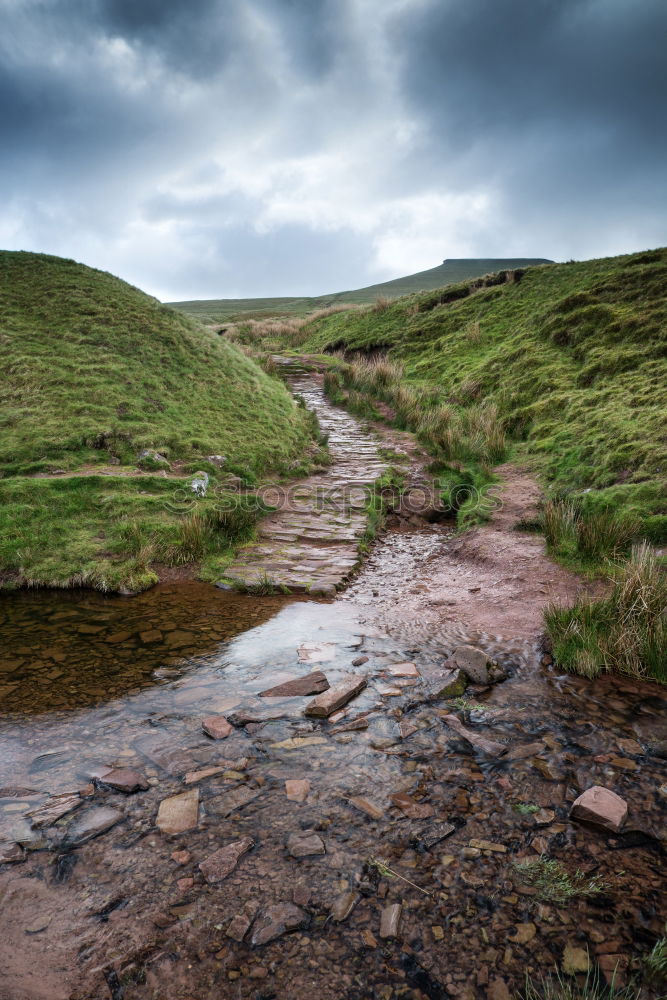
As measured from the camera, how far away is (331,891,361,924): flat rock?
2143mm

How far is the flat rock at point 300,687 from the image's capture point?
3943mm

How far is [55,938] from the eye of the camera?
6.75 ft

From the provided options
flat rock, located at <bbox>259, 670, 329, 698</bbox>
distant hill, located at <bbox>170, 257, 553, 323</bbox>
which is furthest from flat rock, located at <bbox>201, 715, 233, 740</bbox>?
distant hill, located at <bbox>170, 257, 553, 323</bbox>

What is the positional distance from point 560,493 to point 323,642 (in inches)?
185

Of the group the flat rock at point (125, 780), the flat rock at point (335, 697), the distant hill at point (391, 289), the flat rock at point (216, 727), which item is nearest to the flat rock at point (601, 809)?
the flat rock at point (335, 697)

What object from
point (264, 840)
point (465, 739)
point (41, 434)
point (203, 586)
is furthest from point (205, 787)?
point (41, 434)

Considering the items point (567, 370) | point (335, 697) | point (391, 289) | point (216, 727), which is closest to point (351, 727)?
point (335, 697)

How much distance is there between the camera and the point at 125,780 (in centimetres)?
297

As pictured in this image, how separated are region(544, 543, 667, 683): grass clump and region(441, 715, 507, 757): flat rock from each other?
1183 millimetres

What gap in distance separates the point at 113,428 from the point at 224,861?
8.39 meters

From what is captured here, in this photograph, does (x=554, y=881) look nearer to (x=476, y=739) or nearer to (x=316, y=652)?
(x=476, y=739)

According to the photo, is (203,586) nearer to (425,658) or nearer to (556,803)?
(425,658)

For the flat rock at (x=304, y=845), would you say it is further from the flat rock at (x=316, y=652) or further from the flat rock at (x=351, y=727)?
the flat rock at (x=316, y=652)

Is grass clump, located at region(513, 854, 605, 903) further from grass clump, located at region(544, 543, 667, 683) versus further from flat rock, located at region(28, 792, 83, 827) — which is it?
flat rock, located at region(28, 792, 83, 827)
